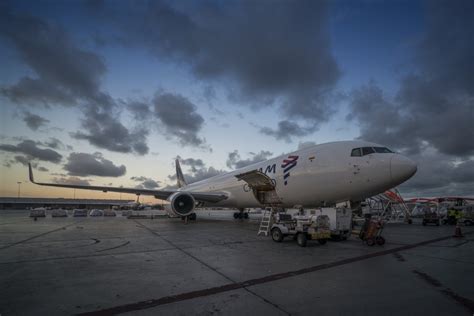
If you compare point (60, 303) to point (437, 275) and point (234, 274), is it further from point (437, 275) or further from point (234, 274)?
point (437, 275)

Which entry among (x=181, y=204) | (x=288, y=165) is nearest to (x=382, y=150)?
(x=288, y=165)

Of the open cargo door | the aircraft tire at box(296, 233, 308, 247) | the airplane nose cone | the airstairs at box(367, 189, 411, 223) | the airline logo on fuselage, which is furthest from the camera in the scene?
the airstairs at box(367, 189, 411, 223)

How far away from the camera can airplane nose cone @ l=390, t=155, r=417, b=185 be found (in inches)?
416

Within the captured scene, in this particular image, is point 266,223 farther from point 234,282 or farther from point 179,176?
point 179,176

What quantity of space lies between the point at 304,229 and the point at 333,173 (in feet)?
12.0

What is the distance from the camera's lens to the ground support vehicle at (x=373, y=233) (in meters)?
9.80

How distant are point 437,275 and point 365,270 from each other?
4.34ft

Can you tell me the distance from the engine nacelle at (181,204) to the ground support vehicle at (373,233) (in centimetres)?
1226

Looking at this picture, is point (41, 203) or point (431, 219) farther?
point (41, 203)

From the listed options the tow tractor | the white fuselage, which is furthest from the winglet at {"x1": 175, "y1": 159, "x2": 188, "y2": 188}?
the tow tractor

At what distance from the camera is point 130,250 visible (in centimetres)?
839

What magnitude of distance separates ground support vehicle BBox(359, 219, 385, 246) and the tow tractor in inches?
56.7

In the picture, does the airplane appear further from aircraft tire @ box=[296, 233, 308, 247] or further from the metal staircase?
aircraft tire @ box=[296, 233, 308, 247]

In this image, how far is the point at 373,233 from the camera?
392 inches
